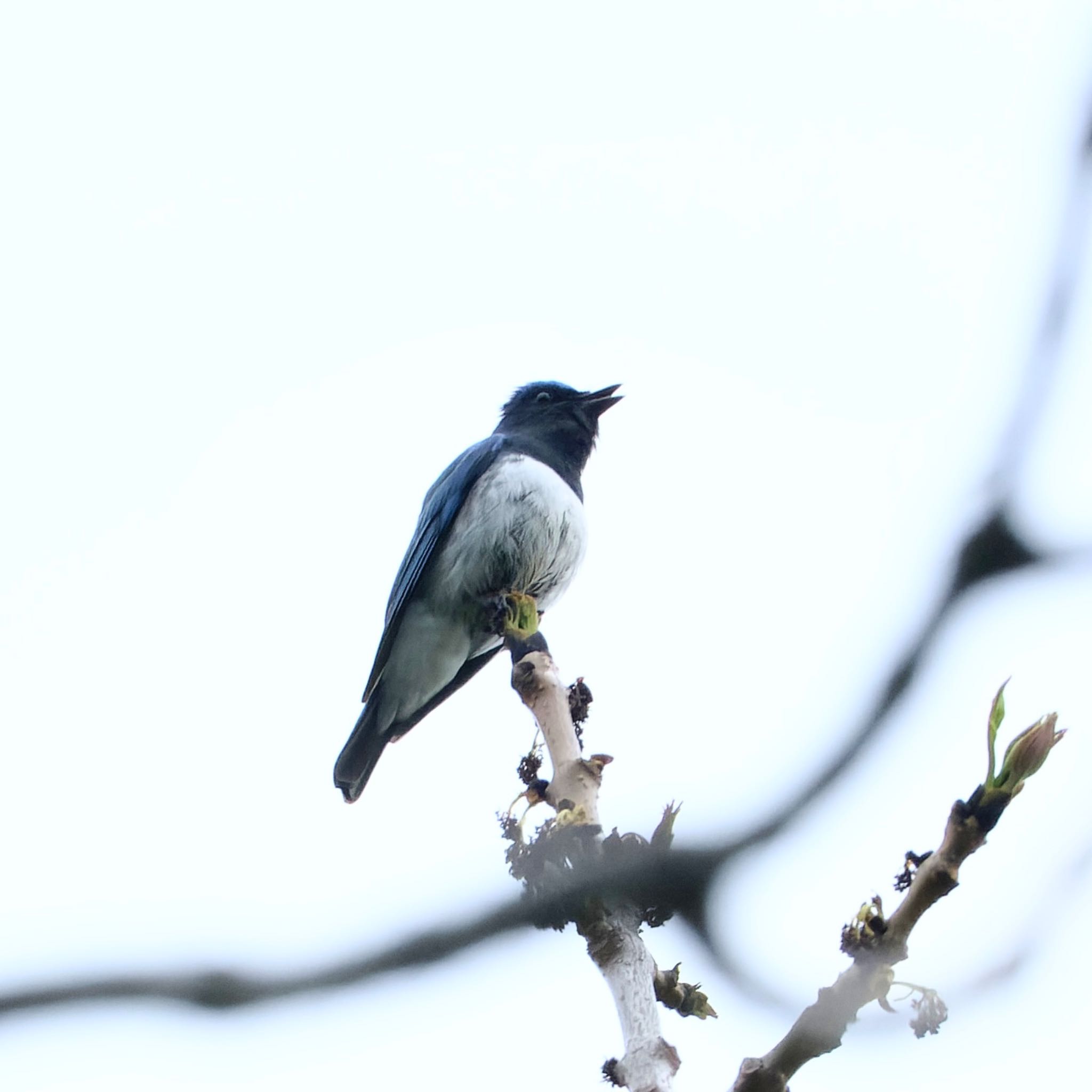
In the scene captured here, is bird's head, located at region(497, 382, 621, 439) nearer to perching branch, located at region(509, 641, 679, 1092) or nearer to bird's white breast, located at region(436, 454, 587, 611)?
bird's white breast, located at region(436, 454, 587, 611)

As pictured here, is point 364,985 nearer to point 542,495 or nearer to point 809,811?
point 809,811

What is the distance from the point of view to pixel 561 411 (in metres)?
7.32

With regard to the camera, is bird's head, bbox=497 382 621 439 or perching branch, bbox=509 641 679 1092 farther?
bird's head, bbox=497 382 621 439

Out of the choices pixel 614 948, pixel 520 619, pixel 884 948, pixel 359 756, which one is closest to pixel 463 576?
pixel 359 756

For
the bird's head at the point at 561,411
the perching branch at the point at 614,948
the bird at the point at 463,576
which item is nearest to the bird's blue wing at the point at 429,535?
the bird at the point at 463,576

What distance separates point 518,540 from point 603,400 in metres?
1.61

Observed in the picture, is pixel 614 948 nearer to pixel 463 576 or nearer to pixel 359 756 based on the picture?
pixel 463 576

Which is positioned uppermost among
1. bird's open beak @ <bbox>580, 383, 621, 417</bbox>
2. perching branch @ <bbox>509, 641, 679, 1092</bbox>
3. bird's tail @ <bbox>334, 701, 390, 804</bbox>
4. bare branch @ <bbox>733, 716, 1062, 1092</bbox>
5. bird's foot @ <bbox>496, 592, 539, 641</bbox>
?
bird's open beak @ <bbox>580, 383, 621, 417</bbox>

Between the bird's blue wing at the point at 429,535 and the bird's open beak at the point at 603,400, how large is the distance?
28.4 inches

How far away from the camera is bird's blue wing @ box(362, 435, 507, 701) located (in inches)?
249

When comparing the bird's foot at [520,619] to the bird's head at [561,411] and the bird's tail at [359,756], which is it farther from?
the bird's head at [561,411]

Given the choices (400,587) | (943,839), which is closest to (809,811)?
(943,839)

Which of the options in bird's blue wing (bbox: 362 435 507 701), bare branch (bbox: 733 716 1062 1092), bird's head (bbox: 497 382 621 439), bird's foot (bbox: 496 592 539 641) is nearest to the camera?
bare branch (bbox: 733 716 1062 1092)

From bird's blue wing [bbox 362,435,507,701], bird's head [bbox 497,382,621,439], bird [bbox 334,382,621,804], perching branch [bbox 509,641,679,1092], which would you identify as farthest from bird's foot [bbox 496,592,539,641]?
bird's head [bbox 497,382,621,439]
